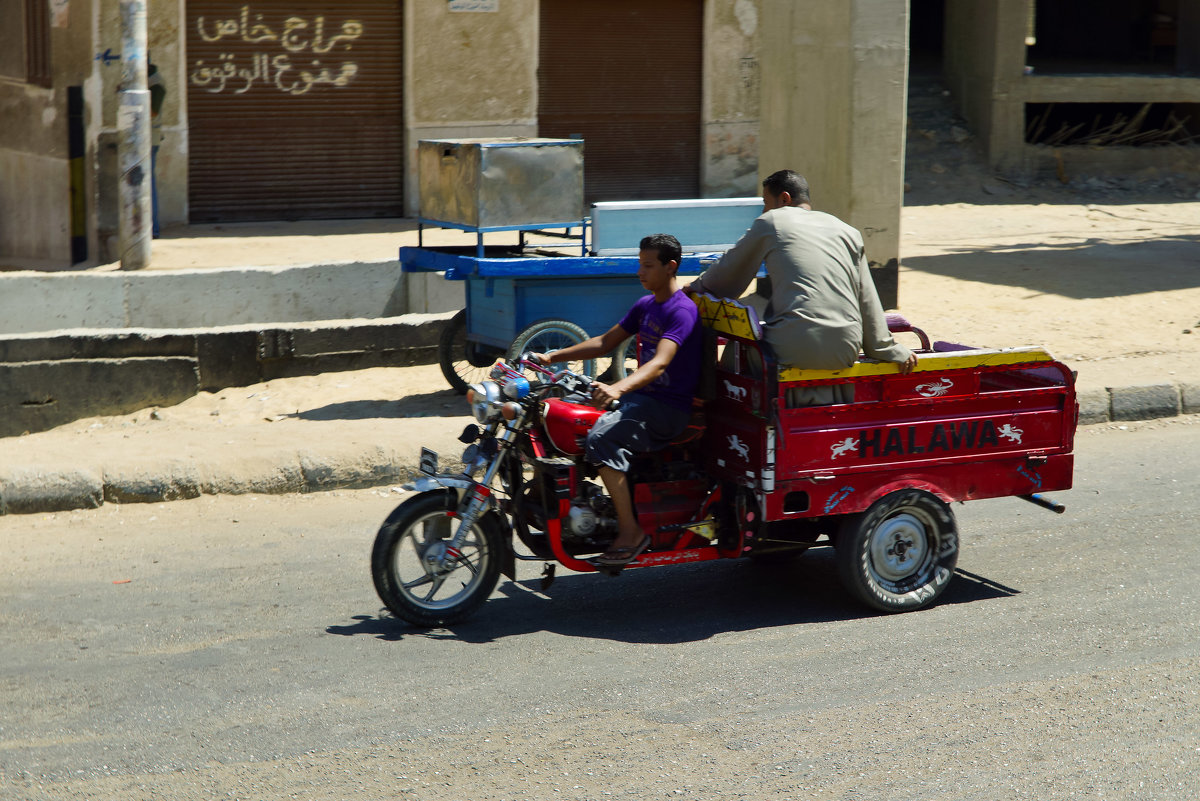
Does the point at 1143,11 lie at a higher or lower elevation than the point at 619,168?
higher

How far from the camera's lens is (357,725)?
4.47 meters

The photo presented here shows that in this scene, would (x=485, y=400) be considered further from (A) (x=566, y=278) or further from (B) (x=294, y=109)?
(B) (x=294, y=109)

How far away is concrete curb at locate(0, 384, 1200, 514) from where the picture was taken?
23.0ft

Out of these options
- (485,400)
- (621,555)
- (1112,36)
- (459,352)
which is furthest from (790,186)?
(1112,36)

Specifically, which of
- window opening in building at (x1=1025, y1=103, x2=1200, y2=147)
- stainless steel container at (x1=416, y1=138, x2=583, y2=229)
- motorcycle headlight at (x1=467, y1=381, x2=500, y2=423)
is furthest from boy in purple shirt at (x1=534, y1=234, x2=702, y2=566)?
window opening in building at (x1=1025, y1=103, x2=1200, y2=147)

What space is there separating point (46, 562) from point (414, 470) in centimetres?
209

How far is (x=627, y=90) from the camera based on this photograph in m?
18.9

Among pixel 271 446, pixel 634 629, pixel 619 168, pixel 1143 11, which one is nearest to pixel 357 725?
pixel 634 629

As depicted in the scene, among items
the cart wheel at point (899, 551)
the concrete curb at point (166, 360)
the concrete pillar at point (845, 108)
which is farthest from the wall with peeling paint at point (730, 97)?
the cart wheel at point (899, 551)

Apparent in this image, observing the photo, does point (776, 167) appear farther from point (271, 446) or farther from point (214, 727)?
point (214, 727)

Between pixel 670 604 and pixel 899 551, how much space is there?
1001mm

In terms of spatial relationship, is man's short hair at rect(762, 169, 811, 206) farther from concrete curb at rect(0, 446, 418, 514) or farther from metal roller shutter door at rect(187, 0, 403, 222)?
metal roller shutter door at rect(187, 0, 403, 222)

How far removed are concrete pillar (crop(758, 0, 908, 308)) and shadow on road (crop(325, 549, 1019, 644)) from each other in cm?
607

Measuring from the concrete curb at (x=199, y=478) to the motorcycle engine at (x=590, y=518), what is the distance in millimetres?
2351
